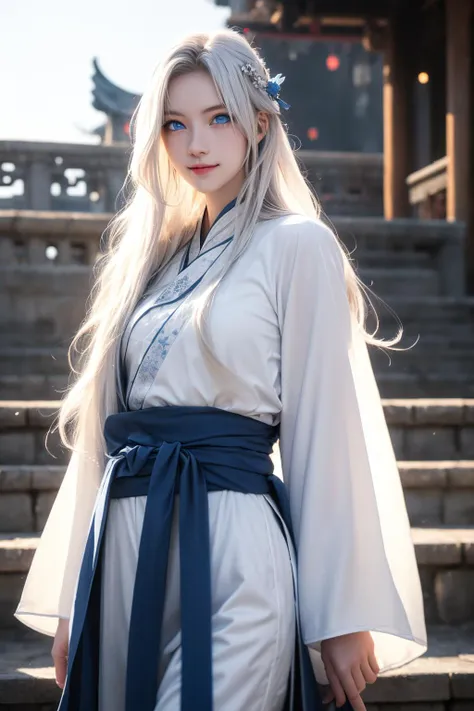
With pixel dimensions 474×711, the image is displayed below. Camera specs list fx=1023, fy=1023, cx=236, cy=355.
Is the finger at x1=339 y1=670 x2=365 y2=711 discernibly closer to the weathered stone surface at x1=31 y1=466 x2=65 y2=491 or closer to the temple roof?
the weathered stone surface at x1=31 y1=466 x2=65 y2=491

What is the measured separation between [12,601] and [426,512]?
1.72m

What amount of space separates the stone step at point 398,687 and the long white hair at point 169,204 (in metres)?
1.10

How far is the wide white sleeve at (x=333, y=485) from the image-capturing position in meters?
2.05

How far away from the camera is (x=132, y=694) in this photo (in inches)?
80.7

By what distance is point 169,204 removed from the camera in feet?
8.21

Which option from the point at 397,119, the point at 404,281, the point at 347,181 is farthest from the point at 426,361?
the point at 397,119

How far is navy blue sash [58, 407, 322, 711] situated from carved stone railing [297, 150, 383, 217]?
7954 mm

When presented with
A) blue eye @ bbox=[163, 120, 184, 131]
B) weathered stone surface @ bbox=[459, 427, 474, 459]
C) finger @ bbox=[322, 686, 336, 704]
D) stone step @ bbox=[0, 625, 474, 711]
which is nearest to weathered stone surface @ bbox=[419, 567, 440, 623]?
stone step @ bbox=[0, 625, 474, 711]

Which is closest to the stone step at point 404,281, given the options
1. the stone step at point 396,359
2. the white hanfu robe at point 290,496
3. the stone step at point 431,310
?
the stone step at point 431,310

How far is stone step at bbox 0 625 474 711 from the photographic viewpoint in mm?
3174

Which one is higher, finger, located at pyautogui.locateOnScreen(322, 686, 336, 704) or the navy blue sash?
the navy blue sash

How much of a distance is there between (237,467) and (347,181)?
28.5 ft

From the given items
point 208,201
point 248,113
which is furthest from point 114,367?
point 248,113

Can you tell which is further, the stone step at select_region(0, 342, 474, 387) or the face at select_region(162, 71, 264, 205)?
the stone step at select_region(0, 342, 474, 387)
